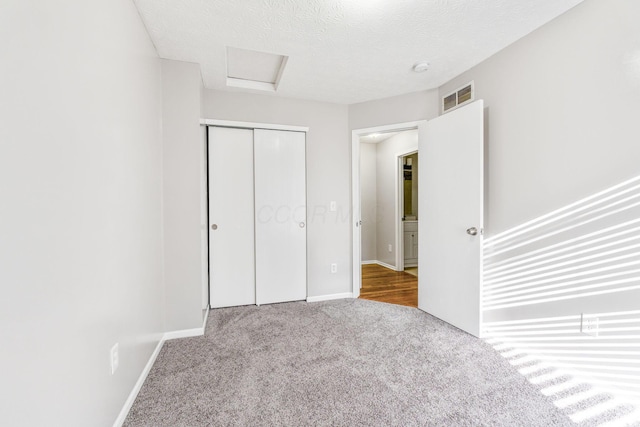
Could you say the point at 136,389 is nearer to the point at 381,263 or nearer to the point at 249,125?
the point at 249,125

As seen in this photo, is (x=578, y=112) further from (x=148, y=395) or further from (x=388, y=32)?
(x=148, y=395)

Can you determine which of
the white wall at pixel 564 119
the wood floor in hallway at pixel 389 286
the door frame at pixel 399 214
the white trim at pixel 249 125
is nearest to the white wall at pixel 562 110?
the white wall at pixel 564 119

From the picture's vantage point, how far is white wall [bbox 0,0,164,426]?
77 centimetres

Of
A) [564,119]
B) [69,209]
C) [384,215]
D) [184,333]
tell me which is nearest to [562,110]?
[564,119]

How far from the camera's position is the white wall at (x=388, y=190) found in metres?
4.81

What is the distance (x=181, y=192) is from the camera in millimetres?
2426

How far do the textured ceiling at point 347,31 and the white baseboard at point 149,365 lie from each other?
2293mm

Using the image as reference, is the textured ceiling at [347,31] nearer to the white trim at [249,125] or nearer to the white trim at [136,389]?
the white trim at [249,125]

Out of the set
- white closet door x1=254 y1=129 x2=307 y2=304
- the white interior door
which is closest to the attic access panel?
white closet door x1=254 y1=129 x2=307 y2=304

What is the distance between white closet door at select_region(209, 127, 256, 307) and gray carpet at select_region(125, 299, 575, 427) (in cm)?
48

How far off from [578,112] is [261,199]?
2687 millimetres

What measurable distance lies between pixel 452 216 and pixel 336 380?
1.72m

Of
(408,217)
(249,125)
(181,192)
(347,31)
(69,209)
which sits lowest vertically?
(408,217)

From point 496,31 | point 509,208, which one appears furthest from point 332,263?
point 496,31
